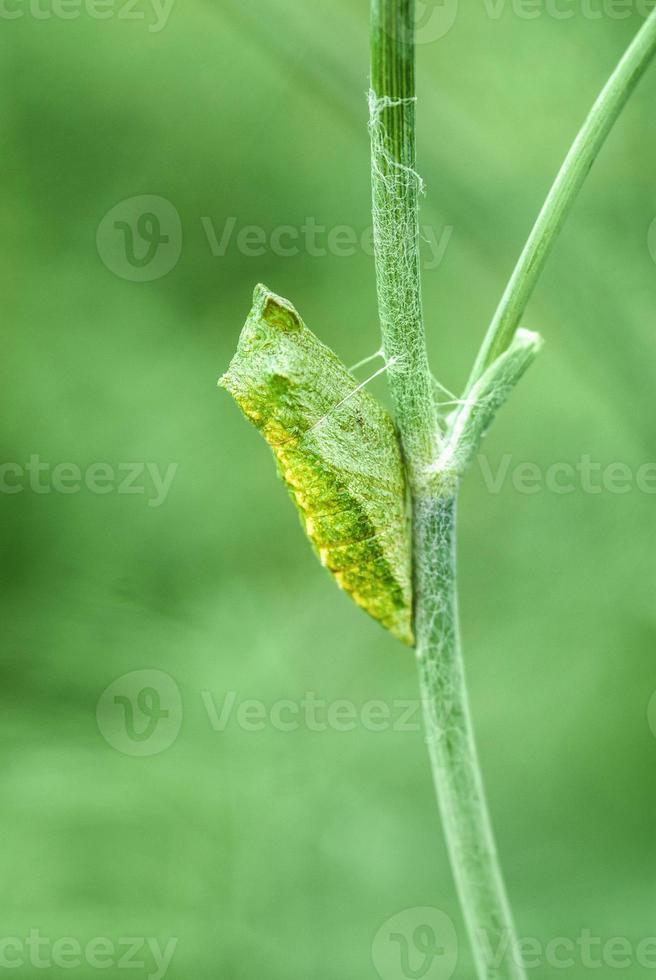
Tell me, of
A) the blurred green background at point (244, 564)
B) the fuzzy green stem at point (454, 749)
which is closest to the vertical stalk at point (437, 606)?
the fuzzy green stem at point (454, 749)

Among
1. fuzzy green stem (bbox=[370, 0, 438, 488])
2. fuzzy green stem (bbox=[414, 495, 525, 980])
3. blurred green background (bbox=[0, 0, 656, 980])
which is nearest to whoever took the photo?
fuzzy green stem (bbox=[370, 0, 438, 488])

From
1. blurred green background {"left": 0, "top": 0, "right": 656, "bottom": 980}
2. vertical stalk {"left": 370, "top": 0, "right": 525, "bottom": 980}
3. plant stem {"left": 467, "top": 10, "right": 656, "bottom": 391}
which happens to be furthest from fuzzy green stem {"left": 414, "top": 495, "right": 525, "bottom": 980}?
blurred green background {"left": 0, "top": 0, "right": 656, "bottom": 980}

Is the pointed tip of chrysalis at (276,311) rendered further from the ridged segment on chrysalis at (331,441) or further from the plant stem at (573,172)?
the plant stem at (573,172)

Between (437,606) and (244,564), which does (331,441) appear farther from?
(244,564)

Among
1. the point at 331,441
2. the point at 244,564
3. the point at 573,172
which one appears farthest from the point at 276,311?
the point at 244,564

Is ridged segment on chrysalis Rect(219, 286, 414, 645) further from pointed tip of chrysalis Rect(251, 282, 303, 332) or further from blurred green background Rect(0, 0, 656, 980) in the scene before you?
blurred green background Rect(0, 0, 656, 980)
